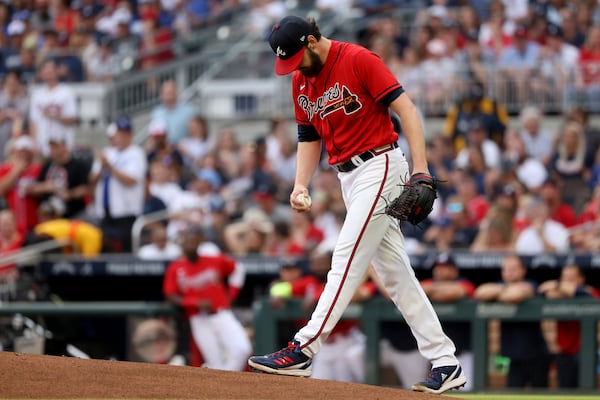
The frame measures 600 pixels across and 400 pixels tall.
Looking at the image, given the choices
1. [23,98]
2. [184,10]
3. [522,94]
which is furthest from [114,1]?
[522,94]

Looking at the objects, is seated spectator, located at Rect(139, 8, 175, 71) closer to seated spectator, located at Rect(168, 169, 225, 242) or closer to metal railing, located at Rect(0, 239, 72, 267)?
seated spectator, located at Rect(168, 169, 225, 242)

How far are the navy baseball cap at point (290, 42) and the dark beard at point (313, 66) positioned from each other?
8cm

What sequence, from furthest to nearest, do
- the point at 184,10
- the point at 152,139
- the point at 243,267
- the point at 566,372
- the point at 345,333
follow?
the point at 184,10, the point at 152,139, the point at 243,267, the point at 345,333, the point at 566,372

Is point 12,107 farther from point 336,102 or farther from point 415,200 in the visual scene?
point 415,200

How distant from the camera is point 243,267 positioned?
11.6 metres

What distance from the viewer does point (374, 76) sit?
5863 millimetres

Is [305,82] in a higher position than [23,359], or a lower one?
higher

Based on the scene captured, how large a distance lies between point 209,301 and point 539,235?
10.3 ft

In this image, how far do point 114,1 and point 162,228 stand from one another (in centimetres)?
858

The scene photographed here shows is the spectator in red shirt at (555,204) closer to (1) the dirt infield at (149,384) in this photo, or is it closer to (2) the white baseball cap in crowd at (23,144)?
(2) the white baseball cap in crowd at (23,144)

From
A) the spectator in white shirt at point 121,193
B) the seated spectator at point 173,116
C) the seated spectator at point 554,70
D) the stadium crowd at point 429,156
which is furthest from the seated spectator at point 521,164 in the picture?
the seated spectator at point 173,116

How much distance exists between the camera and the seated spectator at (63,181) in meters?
13.1

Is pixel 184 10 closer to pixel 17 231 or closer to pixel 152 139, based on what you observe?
pixel 152 139

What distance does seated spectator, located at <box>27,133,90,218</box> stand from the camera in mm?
13141
